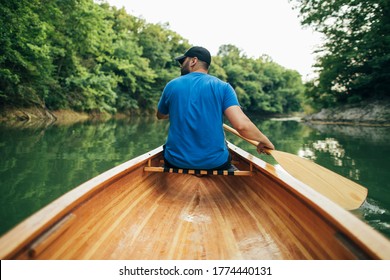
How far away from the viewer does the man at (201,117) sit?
201cm

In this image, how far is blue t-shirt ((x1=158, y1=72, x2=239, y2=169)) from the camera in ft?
6.60

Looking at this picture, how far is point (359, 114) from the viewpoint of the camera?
17.2m

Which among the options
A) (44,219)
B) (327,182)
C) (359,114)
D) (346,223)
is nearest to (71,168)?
(44,219)

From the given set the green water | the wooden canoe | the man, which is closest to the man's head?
the man

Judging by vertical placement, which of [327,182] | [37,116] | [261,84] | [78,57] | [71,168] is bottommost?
[71,168]

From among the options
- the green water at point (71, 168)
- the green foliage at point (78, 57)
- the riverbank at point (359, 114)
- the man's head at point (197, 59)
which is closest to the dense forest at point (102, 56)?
the green foliage at point (78, 57)

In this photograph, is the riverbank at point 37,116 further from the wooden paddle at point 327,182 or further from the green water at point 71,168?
the wooden paddle at point 327,182

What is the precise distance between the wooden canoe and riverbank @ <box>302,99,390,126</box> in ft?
53.1

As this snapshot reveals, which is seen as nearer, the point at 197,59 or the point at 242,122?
the point at 242,122

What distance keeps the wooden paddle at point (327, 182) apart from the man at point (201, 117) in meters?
0.35

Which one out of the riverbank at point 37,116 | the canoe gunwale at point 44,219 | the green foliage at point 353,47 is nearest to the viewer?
the canoe gunwale at point 44,219

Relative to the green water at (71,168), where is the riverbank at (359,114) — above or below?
above

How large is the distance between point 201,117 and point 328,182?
1079 mm

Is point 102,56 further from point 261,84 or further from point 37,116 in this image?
point 261,84
